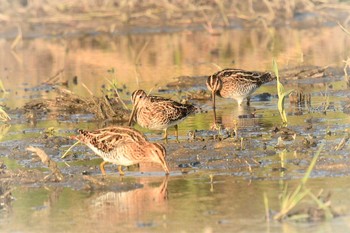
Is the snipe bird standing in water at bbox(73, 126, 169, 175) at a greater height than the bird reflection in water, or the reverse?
the snipe bird standing in water at bbox(73, 126, 169, 175)

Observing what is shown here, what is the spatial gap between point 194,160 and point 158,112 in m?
1.90

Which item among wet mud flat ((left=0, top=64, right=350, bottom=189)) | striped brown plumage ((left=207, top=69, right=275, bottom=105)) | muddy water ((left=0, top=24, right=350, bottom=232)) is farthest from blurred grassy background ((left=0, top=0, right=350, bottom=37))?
wet mud flat ((left=0, top=64, right=350, bottom=189))

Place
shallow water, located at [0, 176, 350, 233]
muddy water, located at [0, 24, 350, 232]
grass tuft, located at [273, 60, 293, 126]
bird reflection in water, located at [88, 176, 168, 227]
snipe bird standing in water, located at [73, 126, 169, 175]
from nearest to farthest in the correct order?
1. shallow water, located at [0, 176, 350, 233]
2. muddy water, located at [0, 24, 350, 232]
3. bird reflection in water, located at [88, 176, 168, 227]
4. snipe bird standing in water, located at [73, 126, 169, 175]
5. grass tuft, located at [273, 60, 293, 126]

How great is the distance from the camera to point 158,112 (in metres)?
13.3

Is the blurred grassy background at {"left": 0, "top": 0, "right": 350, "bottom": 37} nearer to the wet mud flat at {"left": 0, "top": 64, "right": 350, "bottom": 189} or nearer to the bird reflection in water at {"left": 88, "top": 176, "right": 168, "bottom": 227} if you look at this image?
the wet mud flat at {"left": 0, "top": 64, "right": 350, "bottom": 189}

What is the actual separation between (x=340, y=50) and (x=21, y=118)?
9.53 meters

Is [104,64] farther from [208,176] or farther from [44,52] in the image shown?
[208,176]

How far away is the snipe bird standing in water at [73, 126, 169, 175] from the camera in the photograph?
10.6m

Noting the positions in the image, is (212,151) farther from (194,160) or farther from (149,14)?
(149,14)

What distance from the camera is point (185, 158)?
11.6 m

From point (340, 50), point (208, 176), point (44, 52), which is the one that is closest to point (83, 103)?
point (208, 176)

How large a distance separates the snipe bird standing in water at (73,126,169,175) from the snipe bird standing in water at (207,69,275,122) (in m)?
4.62

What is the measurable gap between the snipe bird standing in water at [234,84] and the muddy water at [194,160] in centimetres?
27

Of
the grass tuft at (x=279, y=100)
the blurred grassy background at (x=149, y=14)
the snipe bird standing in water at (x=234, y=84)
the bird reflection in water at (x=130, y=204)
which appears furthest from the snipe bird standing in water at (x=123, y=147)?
the blurred grassy background at (x=149, y=14)
